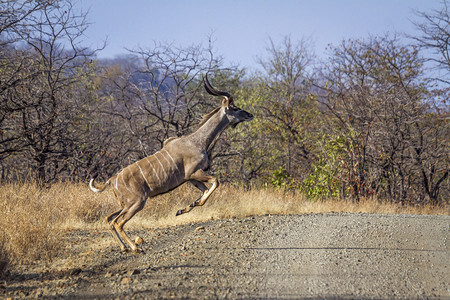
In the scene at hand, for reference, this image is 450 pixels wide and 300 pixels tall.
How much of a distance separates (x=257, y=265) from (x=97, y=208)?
5293 millimetres

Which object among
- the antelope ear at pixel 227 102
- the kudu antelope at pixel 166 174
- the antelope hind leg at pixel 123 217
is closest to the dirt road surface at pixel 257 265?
the antelope hind leg at pixel 123 217

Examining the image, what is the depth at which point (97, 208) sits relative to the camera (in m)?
10.1

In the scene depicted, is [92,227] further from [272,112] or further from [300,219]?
[272,112]

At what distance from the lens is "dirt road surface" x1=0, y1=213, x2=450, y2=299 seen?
487 cm

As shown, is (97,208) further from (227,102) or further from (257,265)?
(257,265)

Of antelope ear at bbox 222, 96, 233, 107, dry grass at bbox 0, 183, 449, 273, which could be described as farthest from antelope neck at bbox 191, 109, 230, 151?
dry grass at bbox 0, 183, 449, 273

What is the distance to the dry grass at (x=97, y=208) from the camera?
23.0ft

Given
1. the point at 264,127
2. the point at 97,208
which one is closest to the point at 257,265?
the point at 97,208

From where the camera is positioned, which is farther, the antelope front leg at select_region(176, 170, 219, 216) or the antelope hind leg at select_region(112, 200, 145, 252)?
the antelope front leg at select_region(176, 170, 219, 216)

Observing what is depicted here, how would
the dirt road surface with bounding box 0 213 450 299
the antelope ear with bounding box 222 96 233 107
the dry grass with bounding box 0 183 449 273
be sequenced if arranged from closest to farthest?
the dirt road surface with bounding box 0 213 450 299 < the dry grass with bounding box 0 183 449 273 < the antelope ear with bounding box 222 96 233 107

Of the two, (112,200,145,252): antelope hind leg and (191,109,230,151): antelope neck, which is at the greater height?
(191,109,230,151): antelope neck

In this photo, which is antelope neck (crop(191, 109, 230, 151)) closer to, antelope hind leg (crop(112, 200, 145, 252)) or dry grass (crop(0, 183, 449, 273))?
antelope hind leg (crop(112, 200, 145, 252))

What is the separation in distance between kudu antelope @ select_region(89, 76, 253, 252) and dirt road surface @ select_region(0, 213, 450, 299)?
538mm

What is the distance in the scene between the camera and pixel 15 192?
9.60 m
